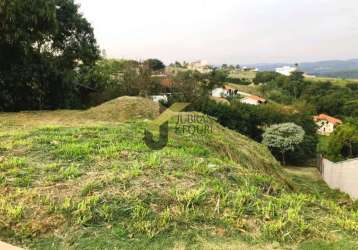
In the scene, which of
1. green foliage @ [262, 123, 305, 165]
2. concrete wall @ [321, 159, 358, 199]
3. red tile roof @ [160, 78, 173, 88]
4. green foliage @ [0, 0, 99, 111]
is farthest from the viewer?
green foliage @ [262, 123, 305, 165]

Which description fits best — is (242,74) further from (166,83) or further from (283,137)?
(166,83)

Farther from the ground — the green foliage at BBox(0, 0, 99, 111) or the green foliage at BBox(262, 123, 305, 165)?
the green foliage at BBox(0, 0, 99, 111)

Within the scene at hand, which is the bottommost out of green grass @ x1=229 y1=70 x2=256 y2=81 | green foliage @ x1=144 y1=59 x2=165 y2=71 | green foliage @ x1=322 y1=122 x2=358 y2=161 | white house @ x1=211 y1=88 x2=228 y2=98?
green foliage @ x1=322 y1=122 x2=358 y2=161

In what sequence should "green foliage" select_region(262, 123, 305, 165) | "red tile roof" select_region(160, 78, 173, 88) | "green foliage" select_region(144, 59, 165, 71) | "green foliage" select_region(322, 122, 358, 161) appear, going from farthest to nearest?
"green foliage" select_region(262, 123, 305, 165), "red tile roof" select_region(160, 78, 173, 88), "green foliage" select_region(322, 122, 358, 161), "green foliage" select_region(144, 59, 165, 71)

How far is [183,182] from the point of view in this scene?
11.8 ft

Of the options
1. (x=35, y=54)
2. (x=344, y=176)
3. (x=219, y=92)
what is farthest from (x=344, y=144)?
Result: (x=219, y=92)

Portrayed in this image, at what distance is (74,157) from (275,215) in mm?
2375

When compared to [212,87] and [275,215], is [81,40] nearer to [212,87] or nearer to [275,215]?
[275,215]

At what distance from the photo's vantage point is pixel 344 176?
57.1 feet

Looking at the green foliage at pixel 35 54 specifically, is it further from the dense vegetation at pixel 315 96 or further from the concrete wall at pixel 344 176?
the dense vegetation at pixel 315 96

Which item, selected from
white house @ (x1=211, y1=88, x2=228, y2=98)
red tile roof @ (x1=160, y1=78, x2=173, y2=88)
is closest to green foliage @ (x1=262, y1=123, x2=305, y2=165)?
red tile roof @ (x1=160, y1=78, x2=173, y2=88)

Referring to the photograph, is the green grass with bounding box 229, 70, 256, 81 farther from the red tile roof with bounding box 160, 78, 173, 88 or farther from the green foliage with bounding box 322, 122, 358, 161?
the red tile roof with bounding box 160, 78, 173, 88

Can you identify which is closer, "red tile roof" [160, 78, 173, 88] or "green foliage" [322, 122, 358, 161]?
"green foliage" [322, 122, 358, 161]

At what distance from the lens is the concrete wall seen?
16.4m
